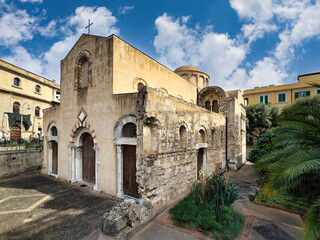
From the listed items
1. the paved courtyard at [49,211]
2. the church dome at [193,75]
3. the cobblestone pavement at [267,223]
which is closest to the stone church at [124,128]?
the paved courtyard at [49,211]

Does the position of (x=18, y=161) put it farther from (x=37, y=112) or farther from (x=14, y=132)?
(x=37, y=112)

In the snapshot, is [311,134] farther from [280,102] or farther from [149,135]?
[280,102]

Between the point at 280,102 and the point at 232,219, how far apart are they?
A: 27.2 metres

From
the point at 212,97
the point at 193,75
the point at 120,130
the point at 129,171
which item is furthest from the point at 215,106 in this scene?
the point at 129,171

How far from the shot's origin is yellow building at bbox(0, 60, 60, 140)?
1906cm

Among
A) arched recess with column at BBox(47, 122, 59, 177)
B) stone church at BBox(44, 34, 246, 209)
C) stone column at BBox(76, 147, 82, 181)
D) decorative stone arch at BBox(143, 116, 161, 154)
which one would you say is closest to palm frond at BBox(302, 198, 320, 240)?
stone church at BBox(44, 34, 246, 209)

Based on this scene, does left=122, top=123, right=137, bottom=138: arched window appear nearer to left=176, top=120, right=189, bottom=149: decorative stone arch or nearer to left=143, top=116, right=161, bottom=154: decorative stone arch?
left=143, top=116, right=161, bottom=154: decorative stone arch

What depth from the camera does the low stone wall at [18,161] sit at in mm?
11015

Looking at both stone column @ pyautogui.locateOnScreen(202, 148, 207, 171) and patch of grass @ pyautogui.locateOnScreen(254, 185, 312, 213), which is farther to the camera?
stone column @ pyautogui.locateOnScreen(202, 148, 207, 171)

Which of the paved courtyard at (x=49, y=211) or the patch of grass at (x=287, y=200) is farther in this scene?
the patch of grass at (x=287, y=200)

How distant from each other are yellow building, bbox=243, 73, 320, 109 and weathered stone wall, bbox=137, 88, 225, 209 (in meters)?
A: 23.4

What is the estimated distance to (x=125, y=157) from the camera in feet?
23.9

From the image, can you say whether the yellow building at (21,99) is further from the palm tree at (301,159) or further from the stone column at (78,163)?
the palm tree at (301,159)

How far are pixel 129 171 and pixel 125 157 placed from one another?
61 centimetres
